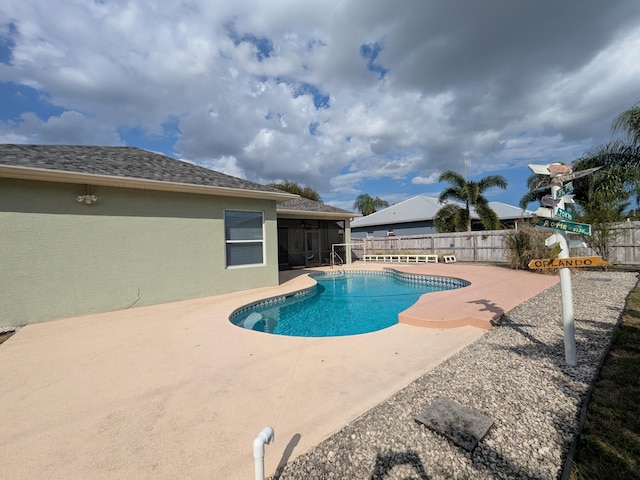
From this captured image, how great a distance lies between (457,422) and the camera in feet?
7.57

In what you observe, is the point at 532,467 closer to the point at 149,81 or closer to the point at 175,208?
the point at 175,208

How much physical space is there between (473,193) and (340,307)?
54.6 feet

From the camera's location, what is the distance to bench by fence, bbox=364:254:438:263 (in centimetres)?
1707

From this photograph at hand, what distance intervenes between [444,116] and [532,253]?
12.9 metres

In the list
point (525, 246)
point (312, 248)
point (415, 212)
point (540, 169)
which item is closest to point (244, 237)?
point (540, 169)

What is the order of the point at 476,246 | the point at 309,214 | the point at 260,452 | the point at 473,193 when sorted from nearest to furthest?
the point at 260,452, the point at 309,214, the point at 476,246, the point at 473,193

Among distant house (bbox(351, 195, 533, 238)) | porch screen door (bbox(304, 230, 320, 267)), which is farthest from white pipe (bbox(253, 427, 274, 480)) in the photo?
distant house (bbox(351, 195, 533, 238))

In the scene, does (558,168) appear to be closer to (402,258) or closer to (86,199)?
(86,199)

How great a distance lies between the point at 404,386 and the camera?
2.99 metres

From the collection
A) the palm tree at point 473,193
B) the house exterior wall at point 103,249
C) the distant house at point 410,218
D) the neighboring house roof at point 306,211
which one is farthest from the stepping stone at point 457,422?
the distant house at point 410,218

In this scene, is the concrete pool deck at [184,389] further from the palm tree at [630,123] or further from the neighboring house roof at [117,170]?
the palm tree at [630,123]

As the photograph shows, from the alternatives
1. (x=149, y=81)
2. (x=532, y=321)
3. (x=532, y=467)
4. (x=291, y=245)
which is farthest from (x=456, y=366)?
(x=149, y=81)

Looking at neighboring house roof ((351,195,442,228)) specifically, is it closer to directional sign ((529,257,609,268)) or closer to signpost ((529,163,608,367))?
signpost ((529,163,608,367))

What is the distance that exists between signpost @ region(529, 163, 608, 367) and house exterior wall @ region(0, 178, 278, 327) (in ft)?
25.8
